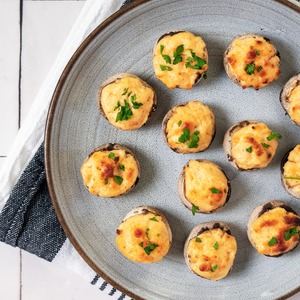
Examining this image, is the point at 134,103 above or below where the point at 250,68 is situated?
below

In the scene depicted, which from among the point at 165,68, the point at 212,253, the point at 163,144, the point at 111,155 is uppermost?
the point at 165,68

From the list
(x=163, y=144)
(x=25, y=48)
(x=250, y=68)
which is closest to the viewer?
(x=250, y=68)

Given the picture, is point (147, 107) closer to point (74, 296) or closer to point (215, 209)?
point (215, 209)

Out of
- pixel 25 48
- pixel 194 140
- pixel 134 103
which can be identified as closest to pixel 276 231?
pixel 194 140

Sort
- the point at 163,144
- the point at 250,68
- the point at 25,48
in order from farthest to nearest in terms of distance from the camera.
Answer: the point at 25,48 → the point at 163,144 → the point at 250,68

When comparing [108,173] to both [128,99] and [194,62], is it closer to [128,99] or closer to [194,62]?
[128,99]

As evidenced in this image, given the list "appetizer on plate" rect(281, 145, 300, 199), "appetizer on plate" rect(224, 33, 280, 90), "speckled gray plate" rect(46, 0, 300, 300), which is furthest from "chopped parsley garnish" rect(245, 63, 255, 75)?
"appetizer on plate" rect(281, 145, 300, 199)

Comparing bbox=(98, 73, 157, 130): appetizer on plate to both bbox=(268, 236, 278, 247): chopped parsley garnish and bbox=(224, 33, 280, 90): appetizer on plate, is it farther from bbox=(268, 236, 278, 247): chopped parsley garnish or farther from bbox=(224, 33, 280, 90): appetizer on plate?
bbox=(268, 236, 278, 247): chopped parsley garnish
